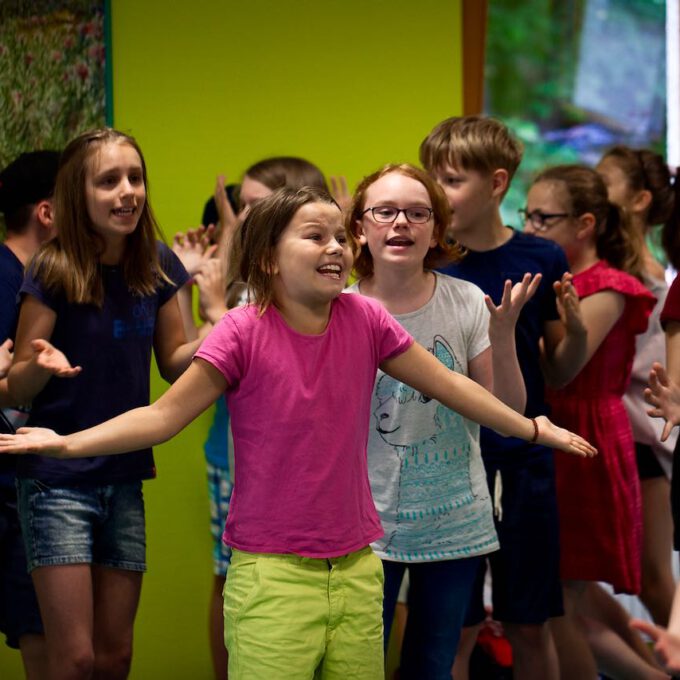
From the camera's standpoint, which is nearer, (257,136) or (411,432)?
(411,432)

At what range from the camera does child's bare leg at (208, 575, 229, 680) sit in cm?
361

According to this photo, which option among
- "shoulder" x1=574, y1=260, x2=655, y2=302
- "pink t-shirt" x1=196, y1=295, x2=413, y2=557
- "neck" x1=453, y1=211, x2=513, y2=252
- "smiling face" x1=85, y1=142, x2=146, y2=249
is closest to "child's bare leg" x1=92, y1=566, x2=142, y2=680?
"pink t-shirt" x1=196, y1=295, x2=413, y2=557

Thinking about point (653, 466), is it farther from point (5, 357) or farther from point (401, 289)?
point (5, 357)

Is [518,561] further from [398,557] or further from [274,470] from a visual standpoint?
[274,470]

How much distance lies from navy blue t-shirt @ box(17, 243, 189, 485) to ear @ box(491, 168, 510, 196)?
3.59 feet

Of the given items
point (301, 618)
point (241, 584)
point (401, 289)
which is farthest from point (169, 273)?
point (301, 618)

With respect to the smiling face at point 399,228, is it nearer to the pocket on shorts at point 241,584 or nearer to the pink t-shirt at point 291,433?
the pink t-shirt at point 291,433

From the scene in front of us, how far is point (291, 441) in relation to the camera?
2.29 m

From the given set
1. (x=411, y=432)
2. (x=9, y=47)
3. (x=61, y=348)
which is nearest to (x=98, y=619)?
(x=61, y=348)

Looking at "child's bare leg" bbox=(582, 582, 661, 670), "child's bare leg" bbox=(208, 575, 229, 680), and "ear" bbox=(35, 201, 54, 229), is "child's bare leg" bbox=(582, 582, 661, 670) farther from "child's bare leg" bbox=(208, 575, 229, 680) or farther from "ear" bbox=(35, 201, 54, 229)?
"ear" bbox=(35, 201, 54, 229)

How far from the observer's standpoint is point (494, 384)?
9.16 ft

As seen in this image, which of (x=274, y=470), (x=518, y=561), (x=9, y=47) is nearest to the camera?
(x=274, y=470)

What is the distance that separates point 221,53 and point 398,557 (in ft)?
6.69

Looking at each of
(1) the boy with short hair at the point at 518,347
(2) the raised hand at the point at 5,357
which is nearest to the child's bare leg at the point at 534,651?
(1) the boy with short hair at the point at 518,347
